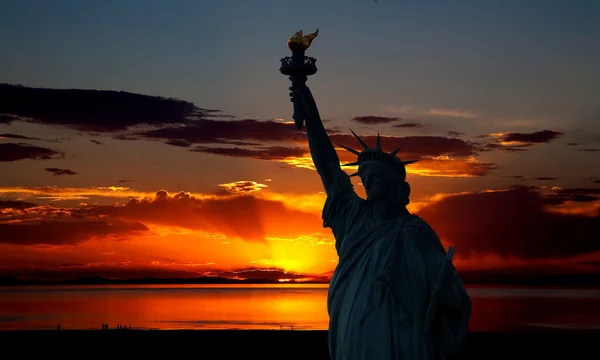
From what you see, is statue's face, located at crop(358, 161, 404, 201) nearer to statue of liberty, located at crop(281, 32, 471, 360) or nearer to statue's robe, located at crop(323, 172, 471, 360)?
statue of liberty, located at crop(281, 32, 471, 360)

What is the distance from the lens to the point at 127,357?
2661cm

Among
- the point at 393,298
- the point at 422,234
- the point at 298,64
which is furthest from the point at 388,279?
the point at 298,64

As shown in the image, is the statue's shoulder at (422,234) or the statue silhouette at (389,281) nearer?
the statue silhouette at (389,281)

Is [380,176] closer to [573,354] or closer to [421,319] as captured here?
[421,319]

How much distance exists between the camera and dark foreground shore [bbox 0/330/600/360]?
88.7 feet

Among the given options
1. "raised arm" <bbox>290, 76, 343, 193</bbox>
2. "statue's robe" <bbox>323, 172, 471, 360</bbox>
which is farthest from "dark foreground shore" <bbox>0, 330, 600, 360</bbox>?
"statue's robe" <bbox>323, 172, 471, 360</bbox>

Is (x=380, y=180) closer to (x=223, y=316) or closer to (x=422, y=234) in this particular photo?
(x=422, y=234)

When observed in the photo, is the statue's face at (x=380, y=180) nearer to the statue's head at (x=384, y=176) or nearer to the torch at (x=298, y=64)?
the statue's head at (x=384, y=176)

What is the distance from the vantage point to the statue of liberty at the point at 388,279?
7.36m

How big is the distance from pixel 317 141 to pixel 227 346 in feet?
76.1

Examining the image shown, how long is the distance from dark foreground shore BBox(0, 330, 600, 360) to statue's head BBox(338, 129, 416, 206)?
18.0 m

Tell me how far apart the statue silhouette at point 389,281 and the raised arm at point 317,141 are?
8.2 inches

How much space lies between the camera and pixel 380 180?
25.8 ft

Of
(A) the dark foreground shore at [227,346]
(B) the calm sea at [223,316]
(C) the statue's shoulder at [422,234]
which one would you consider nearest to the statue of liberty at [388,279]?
(C) the statue's shoulder at [422,234]
